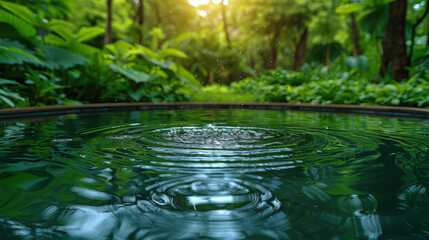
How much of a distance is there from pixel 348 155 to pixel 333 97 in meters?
5.06

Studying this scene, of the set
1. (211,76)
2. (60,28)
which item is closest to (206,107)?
(60,28)

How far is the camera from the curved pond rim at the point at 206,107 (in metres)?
5.00

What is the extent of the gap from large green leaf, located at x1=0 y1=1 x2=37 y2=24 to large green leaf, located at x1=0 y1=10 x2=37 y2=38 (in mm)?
230

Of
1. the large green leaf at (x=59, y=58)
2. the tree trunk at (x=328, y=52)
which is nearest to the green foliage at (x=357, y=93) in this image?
the large green leaf at (x=59, y=58)

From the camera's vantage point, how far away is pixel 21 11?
5871 mm

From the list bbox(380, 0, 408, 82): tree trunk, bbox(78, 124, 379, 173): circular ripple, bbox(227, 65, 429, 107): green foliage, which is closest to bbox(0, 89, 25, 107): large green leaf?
bbox(78, 124, 379, 173): circular ripple

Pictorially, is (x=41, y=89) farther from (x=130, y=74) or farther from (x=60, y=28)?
(x=130, y=74)

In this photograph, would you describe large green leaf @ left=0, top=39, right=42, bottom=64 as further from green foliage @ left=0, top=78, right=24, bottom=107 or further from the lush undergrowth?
the lush undergrowth

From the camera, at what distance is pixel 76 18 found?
1830cm

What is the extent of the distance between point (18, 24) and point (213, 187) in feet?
18.7

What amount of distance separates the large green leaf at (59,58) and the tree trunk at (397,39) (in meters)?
7.38

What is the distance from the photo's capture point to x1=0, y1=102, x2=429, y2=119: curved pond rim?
16.4 feet

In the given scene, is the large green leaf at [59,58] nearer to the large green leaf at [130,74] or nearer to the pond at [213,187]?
the large green leaf at [130,74]

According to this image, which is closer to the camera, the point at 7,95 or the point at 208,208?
the point at 208,208
